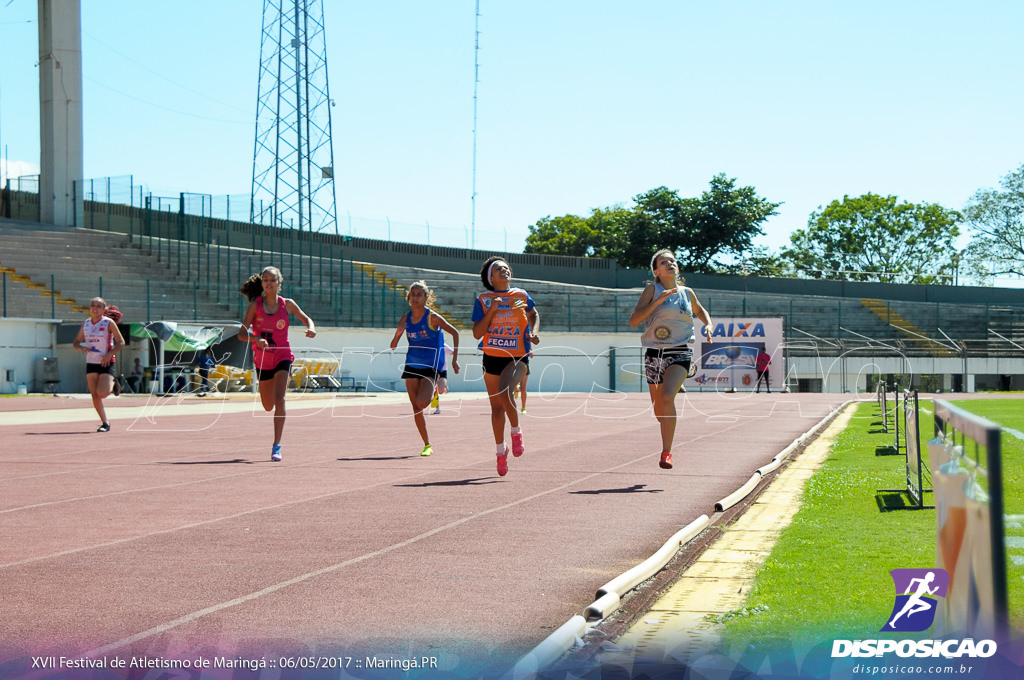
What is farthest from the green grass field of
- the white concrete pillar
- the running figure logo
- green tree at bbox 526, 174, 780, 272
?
green tree at bbox 526, 174, 780, 272

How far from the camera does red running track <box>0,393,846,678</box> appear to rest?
13.9ft

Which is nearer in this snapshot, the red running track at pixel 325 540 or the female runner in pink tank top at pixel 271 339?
the red running track at pixel 325 540

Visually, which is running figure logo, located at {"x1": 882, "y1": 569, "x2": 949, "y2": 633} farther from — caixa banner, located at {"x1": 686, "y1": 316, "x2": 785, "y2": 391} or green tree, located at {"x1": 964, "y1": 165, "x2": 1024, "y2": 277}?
green tree, located at {"x1": 964, "y1": 165, "x2": 1024, "y2": 277}

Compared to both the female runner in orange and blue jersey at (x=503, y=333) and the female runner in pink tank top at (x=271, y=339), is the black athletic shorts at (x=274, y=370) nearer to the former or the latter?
the female runner in pink tank top at (x=271, y=339)

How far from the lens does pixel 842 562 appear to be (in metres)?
5.52

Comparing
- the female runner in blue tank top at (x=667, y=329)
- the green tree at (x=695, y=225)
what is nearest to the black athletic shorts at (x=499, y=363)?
the female runner in blue tank top at (x=667, y=329)

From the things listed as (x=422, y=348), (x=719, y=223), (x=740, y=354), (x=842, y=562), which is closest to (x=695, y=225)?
(x=719, y=223)

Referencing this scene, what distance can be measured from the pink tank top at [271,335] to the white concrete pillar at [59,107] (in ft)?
126

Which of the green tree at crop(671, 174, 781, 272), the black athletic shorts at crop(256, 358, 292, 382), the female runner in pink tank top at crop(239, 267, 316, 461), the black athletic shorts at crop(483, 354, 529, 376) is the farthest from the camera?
the green tree at crop(671, 174, 781, 272)

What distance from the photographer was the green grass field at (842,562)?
4180mm

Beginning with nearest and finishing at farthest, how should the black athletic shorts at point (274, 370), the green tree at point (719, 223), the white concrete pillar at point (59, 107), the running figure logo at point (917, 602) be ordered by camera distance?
the running figure logo at point (917, 602) → the black athletic shorts at point (274, 370) → the white concrete pillar at point (59, 107) → the green tree at point (719, 223)

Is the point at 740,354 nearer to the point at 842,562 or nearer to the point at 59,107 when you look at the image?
the point at 59,107

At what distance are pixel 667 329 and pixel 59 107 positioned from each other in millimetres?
42453

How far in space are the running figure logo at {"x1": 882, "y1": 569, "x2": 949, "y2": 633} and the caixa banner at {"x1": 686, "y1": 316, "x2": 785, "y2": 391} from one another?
3541 centimetres
